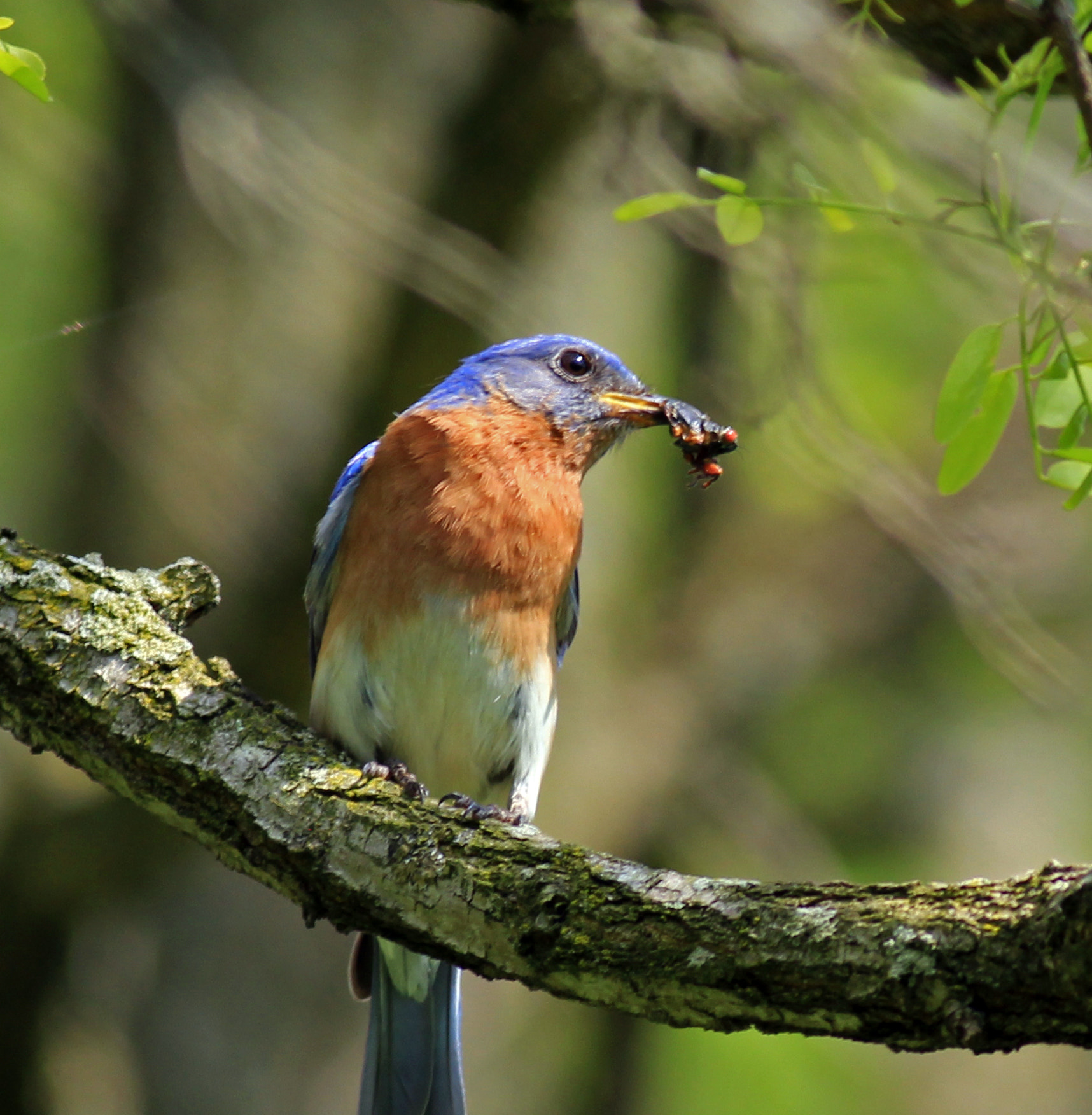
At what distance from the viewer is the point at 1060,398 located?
2.52 metres

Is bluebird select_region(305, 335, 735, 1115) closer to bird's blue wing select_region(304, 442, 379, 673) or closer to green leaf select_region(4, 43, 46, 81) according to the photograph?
bird's blue wing select_region(304, 442, 379, 673)

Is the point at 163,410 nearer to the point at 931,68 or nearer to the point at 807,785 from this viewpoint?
the point at 931,68

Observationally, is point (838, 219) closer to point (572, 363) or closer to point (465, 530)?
point (465, 530)

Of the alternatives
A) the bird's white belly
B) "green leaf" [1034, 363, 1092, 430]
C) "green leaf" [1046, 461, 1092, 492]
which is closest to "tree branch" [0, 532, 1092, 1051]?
"green leaf" [1046, 461, 1092, 492]

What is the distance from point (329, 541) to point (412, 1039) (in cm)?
195

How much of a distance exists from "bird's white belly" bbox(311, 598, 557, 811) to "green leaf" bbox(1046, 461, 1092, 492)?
2.47m

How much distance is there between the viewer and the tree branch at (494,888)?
7.08 ft

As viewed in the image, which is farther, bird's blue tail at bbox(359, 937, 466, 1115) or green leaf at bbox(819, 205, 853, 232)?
bird's blue tail at bbox(359, 937, 466, 1115)

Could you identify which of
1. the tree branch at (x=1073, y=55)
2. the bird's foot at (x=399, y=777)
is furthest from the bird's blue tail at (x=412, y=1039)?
the tree branch at (x=1073, y=55)

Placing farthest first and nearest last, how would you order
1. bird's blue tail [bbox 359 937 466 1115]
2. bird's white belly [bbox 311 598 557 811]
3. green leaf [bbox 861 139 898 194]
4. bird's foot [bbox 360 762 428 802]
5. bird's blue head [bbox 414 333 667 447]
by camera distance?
bird's blue head [bbox 414 333 667 447], bird's blue tail [bbox 359 937 466 1115], bird's white belly [bbox 311 598 557 811], bird's foot [bbox 360 762 428 802], green leaf [bbox 861 139 898 194]

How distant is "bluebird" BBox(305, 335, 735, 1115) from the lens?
461 cm

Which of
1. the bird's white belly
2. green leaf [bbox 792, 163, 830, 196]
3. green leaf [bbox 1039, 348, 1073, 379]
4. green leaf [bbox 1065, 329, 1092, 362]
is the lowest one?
the bird's white belly

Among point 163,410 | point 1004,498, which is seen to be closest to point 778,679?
point 1004,498

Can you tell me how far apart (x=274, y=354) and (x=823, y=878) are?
431 cm
